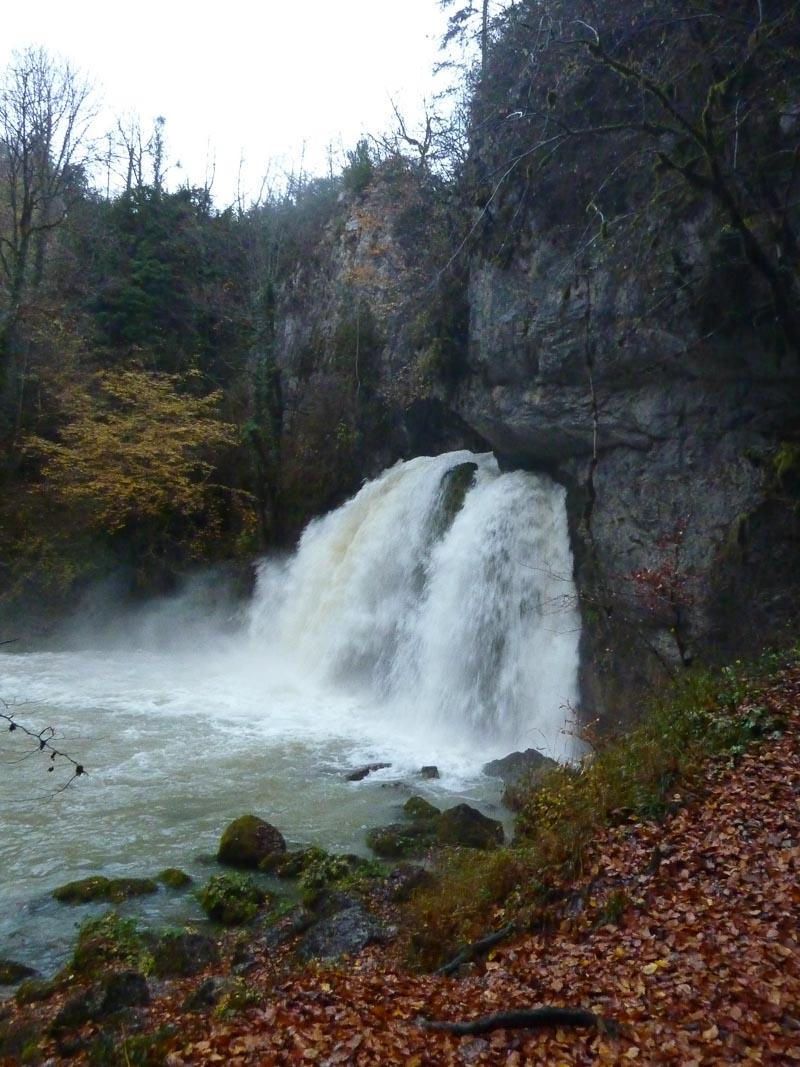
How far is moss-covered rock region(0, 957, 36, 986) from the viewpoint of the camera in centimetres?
611

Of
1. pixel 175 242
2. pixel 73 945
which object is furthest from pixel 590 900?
pixel 175 242

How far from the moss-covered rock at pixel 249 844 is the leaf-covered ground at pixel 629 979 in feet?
6.18

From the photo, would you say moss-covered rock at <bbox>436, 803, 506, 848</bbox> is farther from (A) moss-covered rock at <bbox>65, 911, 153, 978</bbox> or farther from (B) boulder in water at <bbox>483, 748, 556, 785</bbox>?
(A) moss-covered rock at <bbox>65, 911, 153, 978</bbox>

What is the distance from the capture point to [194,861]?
27.0 ft

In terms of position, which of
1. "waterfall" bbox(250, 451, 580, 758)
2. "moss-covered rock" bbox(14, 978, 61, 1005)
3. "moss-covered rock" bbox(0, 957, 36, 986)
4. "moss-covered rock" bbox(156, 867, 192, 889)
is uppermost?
"waterfall" bbox(250, 451, 580, 758)

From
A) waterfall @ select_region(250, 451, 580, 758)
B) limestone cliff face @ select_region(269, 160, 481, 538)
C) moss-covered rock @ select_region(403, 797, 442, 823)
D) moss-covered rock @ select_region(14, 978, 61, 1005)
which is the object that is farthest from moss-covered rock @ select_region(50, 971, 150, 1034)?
limestone cliff face @ select_region(269, 160, 481, 538)

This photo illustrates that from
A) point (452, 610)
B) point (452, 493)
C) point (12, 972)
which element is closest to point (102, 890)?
point (12, 972)

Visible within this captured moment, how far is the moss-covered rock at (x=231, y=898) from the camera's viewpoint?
7102 mm

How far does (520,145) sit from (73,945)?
13.9 metres

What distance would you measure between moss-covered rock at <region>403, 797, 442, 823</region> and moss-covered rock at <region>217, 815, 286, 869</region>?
1636 millimetres

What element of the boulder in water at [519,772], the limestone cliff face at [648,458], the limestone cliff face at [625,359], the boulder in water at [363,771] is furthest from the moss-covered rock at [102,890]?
the limestone cliff face at [648,458]

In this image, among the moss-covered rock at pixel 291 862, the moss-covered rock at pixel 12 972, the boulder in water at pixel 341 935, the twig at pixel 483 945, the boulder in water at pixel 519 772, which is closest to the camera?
the twig at pixel 483 945

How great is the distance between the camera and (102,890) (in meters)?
7.48

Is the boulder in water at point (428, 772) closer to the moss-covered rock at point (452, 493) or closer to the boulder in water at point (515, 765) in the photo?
the boulder in water at point (515, 765)
